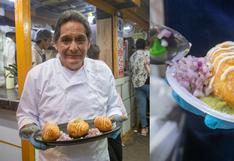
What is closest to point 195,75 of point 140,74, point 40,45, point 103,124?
point 103,124

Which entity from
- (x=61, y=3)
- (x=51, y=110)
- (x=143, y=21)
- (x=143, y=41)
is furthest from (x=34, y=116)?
(x=143, y=21)

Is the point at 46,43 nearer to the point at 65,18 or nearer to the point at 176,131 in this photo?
the point at 65,18

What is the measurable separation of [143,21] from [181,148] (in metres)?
2.54

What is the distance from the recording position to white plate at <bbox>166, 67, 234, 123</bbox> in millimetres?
428

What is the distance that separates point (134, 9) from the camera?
261 centimetres

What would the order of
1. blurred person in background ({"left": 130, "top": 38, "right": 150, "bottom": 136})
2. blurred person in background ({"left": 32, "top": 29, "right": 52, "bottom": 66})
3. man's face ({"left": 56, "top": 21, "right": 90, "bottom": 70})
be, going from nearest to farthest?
man's face ({"left": 56, "top": 21, "right": 90, "bottom": 70}) → blurred person in background ({"left": 32, "top": 29, "right": 52, "bottom": 66}) → blurred person in background ({"left": 130, "top": 38, "right": 150, "bottom": 136})

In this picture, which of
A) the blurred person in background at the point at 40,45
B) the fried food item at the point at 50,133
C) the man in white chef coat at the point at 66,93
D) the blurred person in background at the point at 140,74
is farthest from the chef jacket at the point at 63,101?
the blurred person in background at the point at 140,74

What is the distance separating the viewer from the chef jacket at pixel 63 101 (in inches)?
37.3

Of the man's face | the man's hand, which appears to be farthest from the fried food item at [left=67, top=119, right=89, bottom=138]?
the man's face

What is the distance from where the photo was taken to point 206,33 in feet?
1.42

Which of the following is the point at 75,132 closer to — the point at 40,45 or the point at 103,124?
the point at 103,124

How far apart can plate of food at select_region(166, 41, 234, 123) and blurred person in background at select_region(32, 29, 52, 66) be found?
1.33 metres

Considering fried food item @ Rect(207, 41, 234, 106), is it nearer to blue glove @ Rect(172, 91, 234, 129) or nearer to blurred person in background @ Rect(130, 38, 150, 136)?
blue glove @ Rect(172, 91, 234, 129)

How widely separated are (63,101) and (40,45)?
0.82 metres
